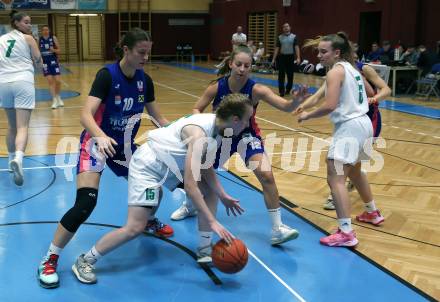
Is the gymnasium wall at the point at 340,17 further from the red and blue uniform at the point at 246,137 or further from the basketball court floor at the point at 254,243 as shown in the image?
the red and blue uniform at the point at 246,137

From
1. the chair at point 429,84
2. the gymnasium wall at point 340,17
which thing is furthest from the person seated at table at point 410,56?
the gymnasium wall at point 340,17

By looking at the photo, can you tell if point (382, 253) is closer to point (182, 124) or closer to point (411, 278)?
point (411, 278)

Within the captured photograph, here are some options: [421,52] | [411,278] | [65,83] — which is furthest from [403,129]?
[65,83]

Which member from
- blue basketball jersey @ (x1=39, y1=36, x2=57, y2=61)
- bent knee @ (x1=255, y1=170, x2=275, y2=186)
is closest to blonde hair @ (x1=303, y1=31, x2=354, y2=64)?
bent knee @ (x1=255, y1=170, x2=275, y2=186)

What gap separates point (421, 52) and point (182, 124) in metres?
11.5

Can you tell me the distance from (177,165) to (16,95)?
300cm

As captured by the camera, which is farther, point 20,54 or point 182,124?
point 20,54

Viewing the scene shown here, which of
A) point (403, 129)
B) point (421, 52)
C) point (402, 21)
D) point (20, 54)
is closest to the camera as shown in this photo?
point (20, 54)

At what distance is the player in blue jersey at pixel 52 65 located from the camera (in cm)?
1178

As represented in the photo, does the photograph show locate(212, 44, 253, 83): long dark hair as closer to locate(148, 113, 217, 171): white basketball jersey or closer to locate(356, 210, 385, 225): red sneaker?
locate(148, 113, 217, 171): white basketball jersey

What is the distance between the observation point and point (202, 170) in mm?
3648

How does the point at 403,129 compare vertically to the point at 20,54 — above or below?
below

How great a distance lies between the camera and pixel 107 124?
4.01 m

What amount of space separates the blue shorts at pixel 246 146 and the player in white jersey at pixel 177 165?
0.56m
